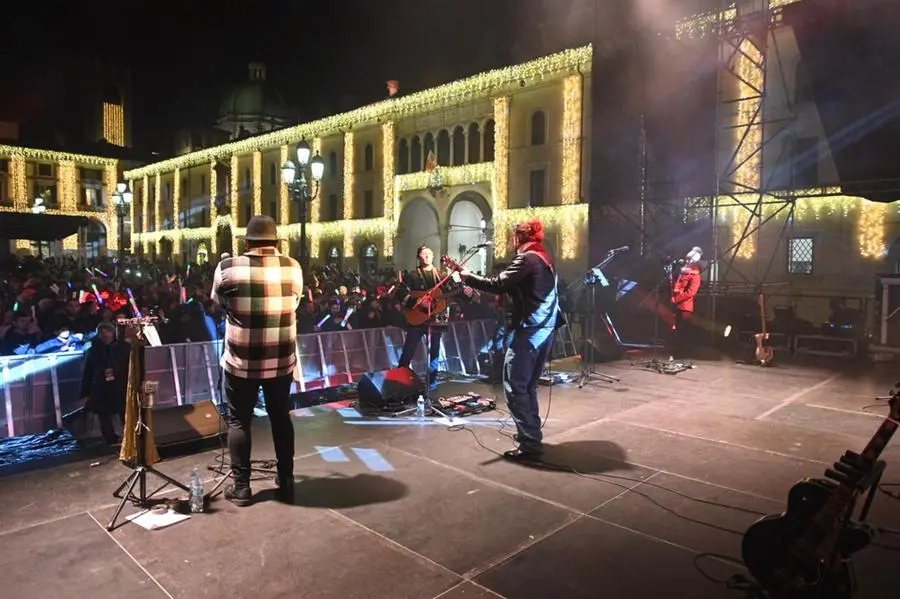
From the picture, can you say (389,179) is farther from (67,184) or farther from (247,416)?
(67,184)

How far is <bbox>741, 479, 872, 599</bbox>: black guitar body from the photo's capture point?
308cm

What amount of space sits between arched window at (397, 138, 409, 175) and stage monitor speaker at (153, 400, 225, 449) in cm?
3198

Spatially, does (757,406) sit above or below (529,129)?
below

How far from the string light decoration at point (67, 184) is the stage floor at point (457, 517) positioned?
65782 mm

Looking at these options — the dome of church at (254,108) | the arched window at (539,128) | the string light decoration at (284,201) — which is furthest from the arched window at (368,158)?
the dome of church at (254,108)

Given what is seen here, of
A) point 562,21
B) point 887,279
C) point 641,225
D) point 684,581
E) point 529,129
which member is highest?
point 562,21

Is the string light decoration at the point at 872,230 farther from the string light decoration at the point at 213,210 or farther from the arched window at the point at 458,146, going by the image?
the string light decoration at the point at 213,210

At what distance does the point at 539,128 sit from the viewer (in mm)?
30078

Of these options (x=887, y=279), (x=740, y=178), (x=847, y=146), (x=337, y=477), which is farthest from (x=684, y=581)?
(x=740, y=178)

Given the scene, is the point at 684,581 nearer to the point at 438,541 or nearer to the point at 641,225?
the point at 438,541

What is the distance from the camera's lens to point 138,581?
11.8ft

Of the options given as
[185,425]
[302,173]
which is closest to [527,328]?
[185,425]

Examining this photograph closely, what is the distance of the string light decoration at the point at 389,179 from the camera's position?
37.2 meters

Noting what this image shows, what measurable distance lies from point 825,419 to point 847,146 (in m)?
11.3
